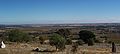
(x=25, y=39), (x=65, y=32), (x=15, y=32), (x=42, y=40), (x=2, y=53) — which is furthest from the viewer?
(x=65, y=32)

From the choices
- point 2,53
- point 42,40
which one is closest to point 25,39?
point 42,40

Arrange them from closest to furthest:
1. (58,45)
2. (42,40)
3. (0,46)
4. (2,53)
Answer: (2,53), (0,46), (58,45), (42,40)

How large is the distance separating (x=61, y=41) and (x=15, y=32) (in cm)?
1565

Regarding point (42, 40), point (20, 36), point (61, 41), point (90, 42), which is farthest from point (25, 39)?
point (61, 41)

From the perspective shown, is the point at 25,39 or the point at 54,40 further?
the point at 25,39

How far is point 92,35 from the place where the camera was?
64750 millimetres

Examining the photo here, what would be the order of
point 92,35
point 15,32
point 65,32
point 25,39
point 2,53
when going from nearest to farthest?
point 2,53 < point 15,32 < point 25,39 < point 92,35 < point 65,32

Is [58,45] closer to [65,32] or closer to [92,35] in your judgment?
[92,35]

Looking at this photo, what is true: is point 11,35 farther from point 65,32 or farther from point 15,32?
point 65,32

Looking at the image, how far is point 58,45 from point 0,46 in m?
7.98

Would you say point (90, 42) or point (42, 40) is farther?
point (42, 40)

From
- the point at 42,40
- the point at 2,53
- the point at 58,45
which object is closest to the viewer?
the point at 2,53

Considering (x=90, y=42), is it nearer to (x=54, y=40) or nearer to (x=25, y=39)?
(x=25, y=39)

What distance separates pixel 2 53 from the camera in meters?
20.8
